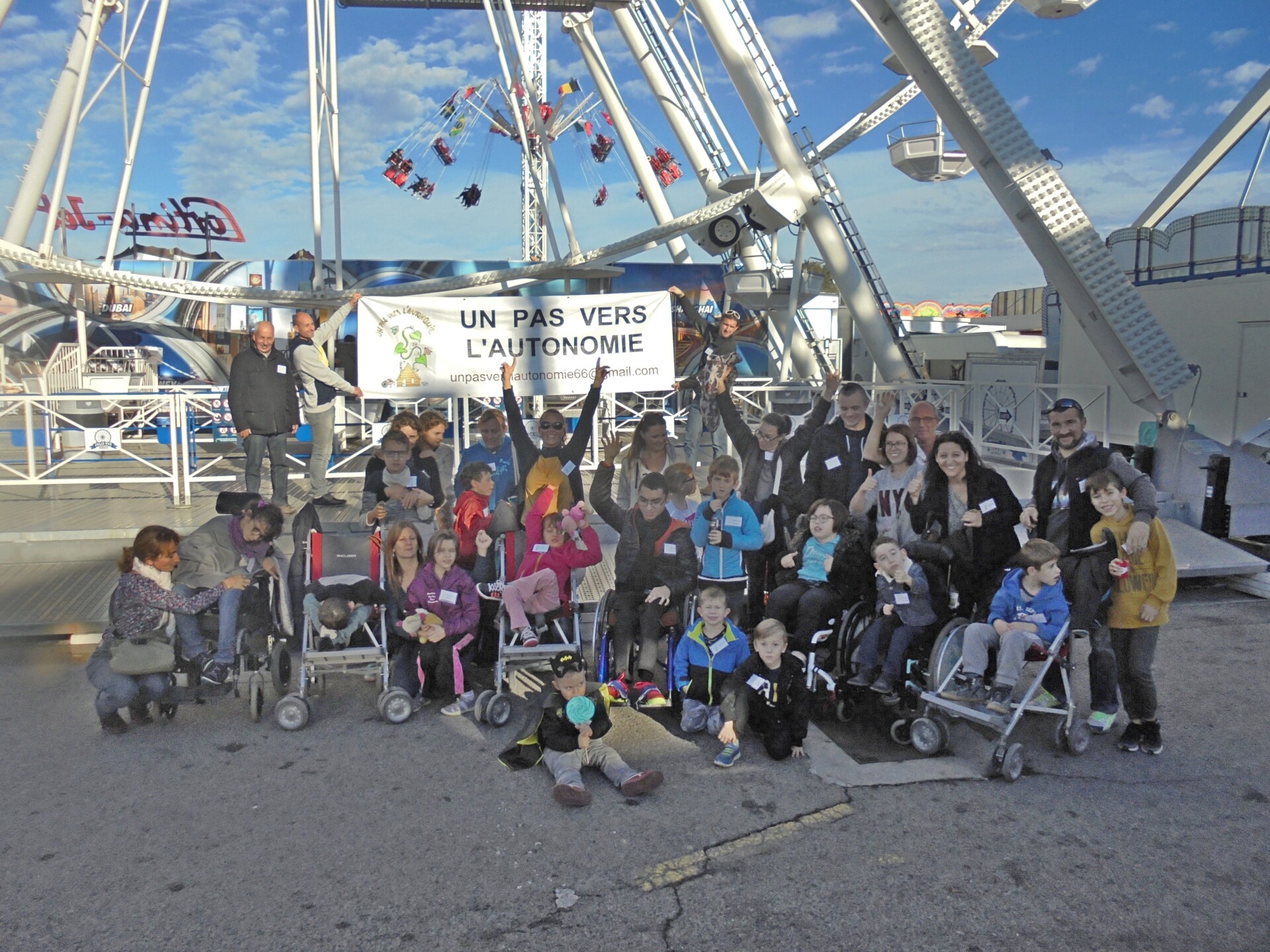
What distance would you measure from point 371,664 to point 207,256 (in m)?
20.1

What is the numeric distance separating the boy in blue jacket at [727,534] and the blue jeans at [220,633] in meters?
2.84

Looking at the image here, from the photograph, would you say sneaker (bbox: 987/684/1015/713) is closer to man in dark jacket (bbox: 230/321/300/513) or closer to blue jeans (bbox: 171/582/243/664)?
blue jeans (bbox: 171/582/243/664)

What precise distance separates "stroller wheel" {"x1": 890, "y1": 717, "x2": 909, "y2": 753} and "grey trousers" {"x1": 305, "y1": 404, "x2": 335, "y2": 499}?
6.59 meters

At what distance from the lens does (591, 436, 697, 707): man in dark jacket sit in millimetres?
5602

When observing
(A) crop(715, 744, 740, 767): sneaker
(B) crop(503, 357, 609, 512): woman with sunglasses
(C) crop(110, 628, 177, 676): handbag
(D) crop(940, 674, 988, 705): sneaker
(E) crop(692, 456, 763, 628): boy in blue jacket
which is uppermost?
(B) crop(503, 357, 609, 512): woman with sunglasses

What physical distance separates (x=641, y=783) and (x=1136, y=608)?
2914mm

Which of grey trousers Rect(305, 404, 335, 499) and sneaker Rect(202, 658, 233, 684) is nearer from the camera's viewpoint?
sneaker Rect(202, 658, 233, 684)

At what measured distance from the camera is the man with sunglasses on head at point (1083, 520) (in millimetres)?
5078

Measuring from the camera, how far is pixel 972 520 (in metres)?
5.46

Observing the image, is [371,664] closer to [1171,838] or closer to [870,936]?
[870,936]

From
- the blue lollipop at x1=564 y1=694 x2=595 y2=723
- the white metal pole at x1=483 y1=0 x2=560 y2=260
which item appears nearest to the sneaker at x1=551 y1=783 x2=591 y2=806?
the blue lollipop at x1=564 y1=694 x2=595 y2=723

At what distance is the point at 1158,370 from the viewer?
33.4 feet

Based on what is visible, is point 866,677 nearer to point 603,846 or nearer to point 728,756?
point 728,756

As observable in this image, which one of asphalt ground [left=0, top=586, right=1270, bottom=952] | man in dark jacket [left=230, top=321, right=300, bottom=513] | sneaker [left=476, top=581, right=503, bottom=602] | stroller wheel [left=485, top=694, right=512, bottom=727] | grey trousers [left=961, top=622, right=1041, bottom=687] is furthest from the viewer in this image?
man in dark jacket [left=230, top=321, right=300, bottom=513]
